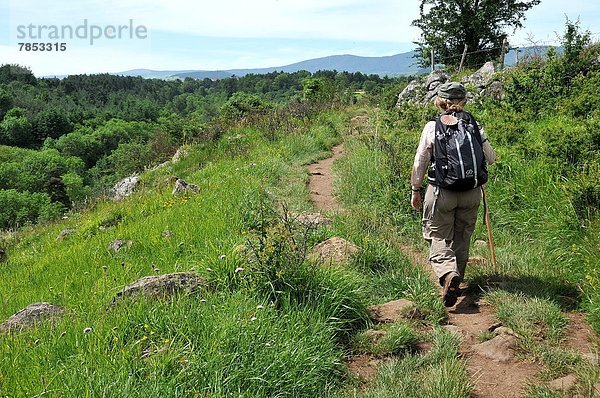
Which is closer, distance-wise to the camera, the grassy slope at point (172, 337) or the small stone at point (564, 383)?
the grassy slope at point (172, 337)

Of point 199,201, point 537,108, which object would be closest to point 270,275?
point 199,201

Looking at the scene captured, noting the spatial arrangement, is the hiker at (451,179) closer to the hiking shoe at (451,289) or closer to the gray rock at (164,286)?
the hiking shoe at (451,289)

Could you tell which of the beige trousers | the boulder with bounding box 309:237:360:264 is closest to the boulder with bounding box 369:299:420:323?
the beige trousers

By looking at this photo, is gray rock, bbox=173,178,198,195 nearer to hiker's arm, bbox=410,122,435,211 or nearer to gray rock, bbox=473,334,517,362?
hiker's arm, bbox=410,122,435,211

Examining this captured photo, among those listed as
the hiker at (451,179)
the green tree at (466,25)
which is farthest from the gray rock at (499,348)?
the green tree at (466,25)

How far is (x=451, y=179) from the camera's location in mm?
4371

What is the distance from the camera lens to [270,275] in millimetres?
4008

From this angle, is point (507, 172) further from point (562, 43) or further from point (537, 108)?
point (562, 43)

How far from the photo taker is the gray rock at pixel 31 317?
358cm

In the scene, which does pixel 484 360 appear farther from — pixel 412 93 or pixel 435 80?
pixel 412 93

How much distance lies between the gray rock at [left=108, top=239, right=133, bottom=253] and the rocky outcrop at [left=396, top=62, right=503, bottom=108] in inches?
412

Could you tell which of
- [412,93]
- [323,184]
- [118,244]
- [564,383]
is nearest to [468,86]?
[412,93]

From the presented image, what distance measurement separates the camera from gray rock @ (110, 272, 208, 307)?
372 cm

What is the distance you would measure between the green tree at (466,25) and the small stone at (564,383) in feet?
92.1
